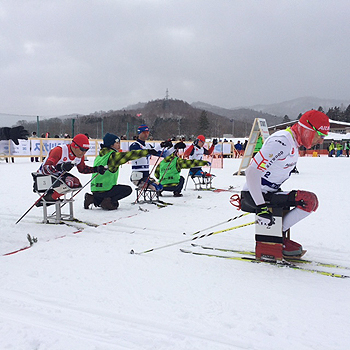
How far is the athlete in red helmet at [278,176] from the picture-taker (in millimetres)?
3193

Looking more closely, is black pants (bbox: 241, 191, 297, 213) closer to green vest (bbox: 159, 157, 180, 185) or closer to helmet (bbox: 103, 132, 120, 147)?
helmet (bbox: 103, 132, 120, 147)

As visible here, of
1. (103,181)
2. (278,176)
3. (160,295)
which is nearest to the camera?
(160,295)

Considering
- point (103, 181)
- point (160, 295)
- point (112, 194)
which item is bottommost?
point (160, 295)

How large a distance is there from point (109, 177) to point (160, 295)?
4115mm

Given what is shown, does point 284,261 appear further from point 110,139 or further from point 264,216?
point 110,139

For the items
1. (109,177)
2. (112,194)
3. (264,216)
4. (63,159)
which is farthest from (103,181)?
(264,216)

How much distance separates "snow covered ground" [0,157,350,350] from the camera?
2.12 meters

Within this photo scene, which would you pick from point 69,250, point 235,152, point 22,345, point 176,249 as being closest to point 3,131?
point 69,250

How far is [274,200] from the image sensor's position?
3.36 metres

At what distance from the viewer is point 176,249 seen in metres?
3.96

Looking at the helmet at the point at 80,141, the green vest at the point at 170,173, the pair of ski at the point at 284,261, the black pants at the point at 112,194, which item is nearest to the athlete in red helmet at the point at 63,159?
the helmet at the point at 80,141

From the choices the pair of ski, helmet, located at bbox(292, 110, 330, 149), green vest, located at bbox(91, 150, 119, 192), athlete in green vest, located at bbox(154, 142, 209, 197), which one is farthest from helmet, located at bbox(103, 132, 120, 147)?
helmet, located at bbox(292, 110, 330, 149)

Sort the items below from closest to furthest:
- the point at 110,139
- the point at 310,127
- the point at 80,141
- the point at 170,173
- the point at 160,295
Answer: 1. the point at 160,295
2. the point at 310,127
3. the point at 80,141
4. the point at 110,139
5. the point at 170,173

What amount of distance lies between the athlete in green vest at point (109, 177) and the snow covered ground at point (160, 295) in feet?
5.68
